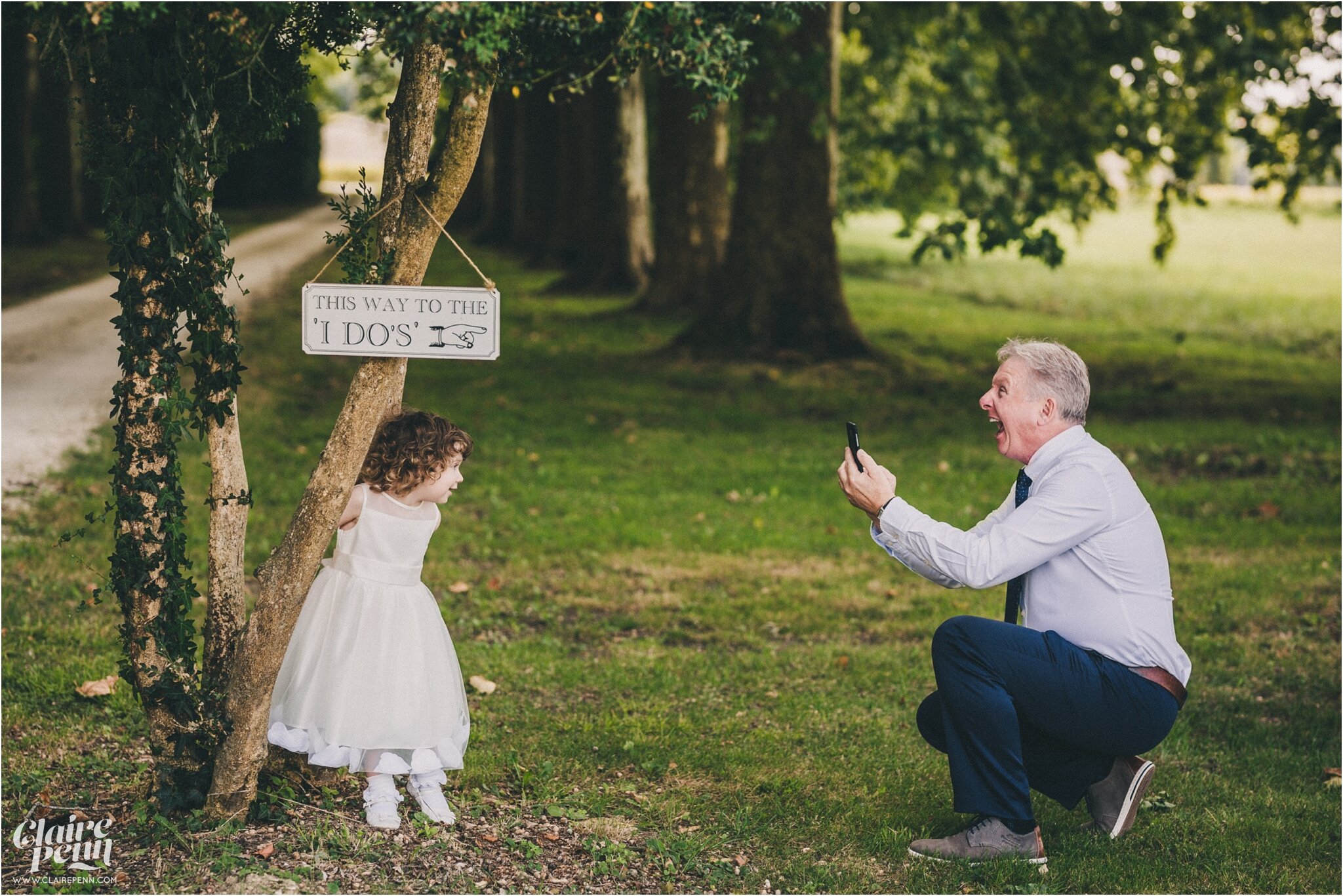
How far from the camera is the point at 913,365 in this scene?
47.8 feet

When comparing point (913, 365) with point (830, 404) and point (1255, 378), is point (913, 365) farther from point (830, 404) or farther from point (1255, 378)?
point (1255, 378)

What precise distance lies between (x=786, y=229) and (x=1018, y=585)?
989 centimetres

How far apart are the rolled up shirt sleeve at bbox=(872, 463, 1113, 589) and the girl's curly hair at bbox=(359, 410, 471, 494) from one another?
1341 millimetres

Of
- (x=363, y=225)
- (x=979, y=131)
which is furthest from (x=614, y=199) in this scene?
(x=363, y=225)

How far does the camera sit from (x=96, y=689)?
4934 mm

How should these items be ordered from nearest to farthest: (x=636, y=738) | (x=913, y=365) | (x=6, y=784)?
(x=6, y=784) < (x=636, y=738) < (x=913, y=365)

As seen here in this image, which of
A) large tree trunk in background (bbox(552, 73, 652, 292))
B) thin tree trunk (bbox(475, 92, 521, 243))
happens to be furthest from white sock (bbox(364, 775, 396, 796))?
thin tree trunk (bbox(475, 92, 521, 243))

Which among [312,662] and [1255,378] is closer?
[312,662]

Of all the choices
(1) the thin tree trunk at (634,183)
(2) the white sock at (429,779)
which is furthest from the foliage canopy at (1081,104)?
(2) the white sock at (429,779)

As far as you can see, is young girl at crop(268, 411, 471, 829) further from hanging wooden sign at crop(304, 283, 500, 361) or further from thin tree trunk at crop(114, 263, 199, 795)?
hanging wooden sign at crop(304, 283, 500, 361)

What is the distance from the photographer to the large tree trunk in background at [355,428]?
354 cm

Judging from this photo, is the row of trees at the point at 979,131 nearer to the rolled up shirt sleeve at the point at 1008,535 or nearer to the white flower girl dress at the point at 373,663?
the rolled up shirt sleeve at the point at 1008,535

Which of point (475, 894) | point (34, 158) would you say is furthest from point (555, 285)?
point (475, 894)

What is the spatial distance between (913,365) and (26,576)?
1034cm
